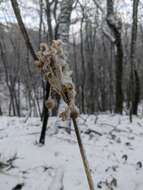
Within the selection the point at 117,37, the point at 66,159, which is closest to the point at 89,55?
the point at 117,37

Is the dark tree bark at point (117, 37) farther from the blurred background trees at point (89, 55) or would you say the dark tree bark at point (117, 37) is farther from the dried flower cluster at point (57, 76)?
the dried flower cluster at point (57, 76)

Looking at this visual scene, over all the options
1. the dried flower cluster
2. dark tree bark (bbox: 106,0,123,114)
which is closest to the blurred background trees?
dark tree bark (bbox: 106,0,123,114)

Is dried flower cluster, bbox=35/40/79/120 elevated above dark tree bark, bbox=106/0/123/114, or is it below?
below

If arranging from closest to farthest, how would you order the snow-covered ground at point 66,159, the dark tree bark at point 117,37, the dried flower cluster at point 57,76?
the dried flower cluster at point 57,76, the snow-covered ground at point 66,159, the dark tree bark at point 117,37

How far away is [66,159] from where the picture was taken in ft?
13.0

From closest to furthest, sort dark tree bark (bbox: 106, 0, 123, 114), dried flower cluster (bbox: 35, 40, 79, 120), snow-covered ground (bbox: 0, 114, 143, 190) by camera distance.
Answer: dried flower cluster (bbox: 35, 40, 79, 120), snow-covered ground (bbox: 0, 114, 143, 190), dark tree bark (bbox: 106, 0, 123, 114)

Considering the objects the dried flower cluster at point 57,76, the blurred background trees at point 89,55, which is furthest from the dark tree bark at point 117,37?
the dried flower cluster at point 57,76

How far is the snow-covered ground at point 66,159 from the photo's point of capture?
134 inches

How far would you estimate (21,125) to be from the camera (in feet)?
18.4

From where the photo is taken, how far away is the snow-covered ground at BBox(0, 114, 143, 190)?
342 cm

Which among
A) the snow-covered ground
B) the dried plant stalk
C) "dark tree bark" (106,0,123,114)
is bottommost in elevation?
the snow-covered ground

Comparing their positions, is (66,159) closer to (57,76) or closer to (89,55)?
(57,76)

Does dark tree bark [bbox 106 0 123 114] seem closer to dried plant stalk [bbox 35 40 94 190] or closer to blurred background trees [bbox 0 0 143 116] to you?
blurred background trees [bbox 0 0 143 116]

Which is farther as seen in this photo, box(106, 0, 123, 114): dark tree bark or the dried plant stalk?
box(106, 0, 123, 114): dark tree bark
